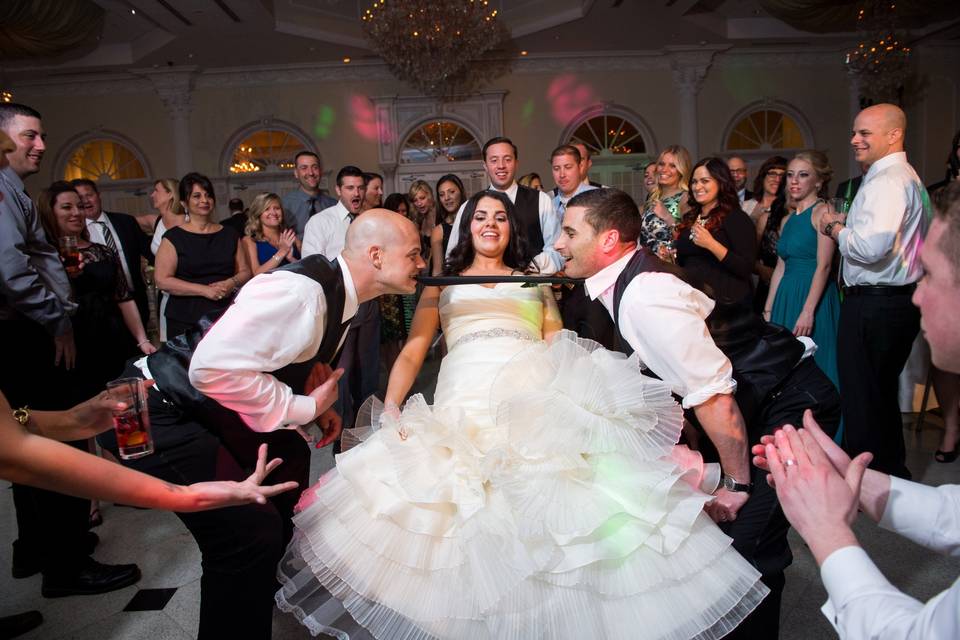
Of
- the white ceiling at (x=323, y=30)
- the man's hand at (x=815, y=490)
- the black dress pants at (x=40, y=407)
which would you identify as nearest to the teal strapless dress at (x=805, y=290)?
the man's hand at (x=815, y=490)

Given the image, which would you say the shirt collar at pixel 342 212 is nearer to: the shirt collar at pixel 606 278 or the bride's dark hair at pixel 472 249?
the bride's dark hair at pixel 472 249

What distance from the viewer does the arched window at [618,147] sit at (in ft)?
37.9

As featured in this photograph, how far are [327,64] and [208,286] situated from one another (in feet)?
28.2

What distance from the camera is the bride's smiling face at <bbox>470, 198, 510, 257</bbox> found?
109 inches

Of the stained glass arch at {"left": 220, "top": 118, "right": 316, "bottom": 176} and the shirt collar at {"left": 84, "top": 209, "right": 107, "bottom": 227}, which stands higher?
the stained glass arch at {"left": 220, "top": 118, "right": 316, "bottom": 176}

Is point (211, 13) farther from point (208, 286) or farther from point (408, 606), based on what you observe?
point (408, 606)

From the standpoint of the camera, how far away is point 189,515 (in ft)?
5.40

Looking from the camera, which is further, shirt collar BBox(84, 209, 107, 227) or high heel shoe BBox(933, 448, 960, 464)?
shirt collar BBox(84, 209, 107, 227)

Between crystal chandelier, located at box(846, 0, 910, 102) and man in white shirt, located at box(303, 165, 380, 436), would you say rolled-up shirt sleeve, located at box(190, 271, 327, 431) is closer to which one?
man in white shirt, located at box(303, 165, 380, 436)

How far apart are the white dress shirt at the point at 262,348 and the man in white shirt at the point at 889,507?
117cm

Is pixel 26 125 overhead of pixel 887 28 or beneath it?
beneath

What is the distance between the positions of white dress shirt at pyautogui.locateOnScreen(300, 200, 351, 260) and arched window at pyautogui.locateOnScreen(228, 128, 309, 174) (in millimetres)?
7686

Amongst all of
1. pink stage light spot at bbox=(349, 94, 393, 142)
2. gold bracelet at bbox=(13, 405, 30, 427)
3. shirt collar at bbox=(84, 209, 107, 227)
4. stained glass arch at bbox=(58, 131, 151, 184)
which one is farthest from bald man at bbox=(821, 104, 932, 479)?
stained glass arch at bbox=(58, 131, 151, 184)

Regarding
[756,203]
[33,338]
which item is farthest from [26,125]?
[756,203]
